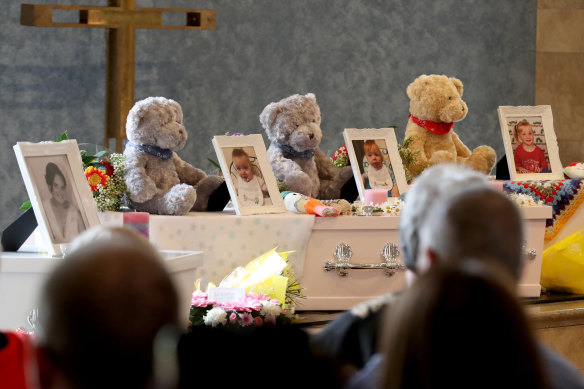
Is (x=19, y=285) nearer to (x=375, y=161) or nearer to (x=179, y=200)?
(x=179, y=200)

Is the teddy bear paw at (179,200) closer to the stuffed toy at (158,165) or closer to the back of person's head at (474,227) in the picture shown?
the stuffed toy at (158,165)

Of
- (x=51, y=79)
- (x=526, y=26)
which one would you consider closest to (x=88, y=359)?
(x=51, y=79)

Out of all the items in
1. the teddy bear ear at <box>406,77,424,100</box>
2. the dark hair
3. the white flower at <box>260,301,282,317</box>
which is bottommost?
the white flower at <box>260,301,282,317</box>

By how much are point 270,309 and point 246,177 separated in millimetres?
667

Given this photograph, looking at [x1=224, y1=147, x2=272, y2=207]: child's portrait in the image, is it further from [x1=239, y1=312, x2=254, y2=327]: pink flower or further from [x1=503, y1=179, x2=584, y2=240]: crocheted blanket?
[x1=503, y1=179, x2=584, y2=240]: crocheted blanket

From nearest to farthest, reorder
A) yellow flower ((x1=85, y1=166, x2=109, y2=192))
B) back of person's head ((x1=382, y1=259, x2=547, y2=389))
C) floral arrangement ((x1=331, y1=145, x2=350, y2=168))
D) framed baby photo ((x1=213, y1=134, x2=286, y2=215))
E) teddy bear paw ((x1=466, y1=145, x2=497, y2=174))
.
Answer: back of person's head ((x1=382, y1=259, x2=547, y2=389))
yellow flower ((x1=85, y1=166, x2=109, y2=192))
framed baby photo ((x1=213, y1=134, x2=286, y2=215))
floral arrangement ((x1=331, y1=145, x2=350, y2=168))
teddy bear paw ((x1=466, y1=145, x2=497, y2=174))

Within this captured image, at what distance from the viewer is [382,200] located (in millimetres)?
3633

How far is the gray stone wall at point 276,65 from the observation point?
5.01 meters

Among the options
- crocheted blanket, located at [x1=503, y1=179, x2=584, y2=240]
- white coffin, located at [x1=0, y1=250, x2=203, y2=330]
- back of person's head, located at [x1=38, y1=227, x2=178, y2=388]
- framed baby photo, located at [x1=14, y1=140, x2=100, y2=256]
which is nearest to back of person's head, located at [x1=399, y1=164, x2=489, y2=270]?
back of person's head, located at [x1=38, y1=227, x2=178, y2=388]

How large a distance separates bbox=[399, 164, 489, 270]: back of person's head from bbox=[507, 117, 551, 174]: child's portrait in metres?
2.92

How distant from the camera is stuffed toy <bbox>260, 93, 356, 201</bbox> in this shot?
3.76m

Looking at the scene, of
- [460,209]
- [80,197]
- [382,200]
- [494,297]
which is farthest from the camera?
[382,200]

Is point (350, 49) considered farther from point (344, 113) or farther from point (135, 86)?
point (135, 86)

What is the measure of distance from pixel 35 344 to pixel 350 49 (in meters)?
4.91
